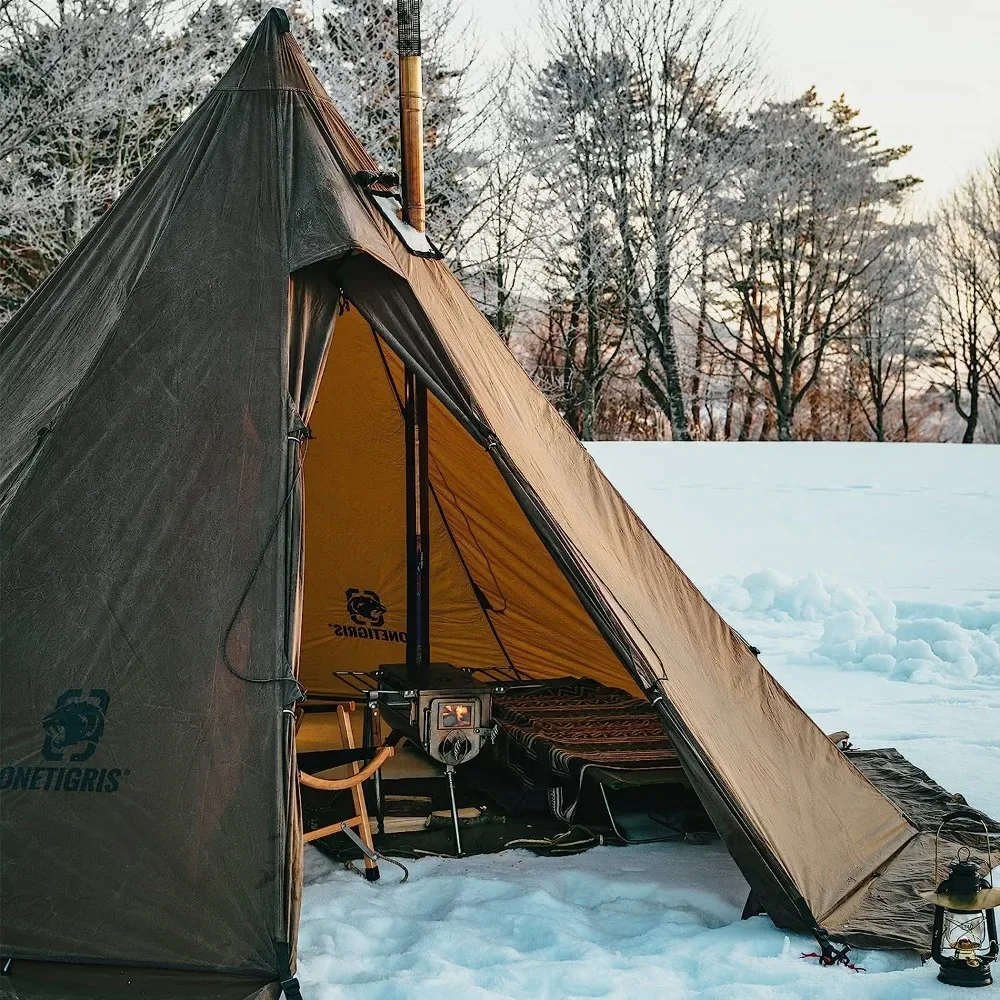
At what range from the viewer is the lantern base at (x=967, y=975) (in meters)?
2.85

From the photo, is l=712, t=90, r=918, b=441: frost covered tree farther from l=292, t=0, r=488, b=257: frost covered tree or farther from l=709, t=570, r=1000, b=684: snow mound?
l=709, t=570, r=1000, b=684: snow mound

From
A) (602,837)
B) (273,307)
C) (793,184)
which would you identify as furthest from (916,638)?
(793,184)

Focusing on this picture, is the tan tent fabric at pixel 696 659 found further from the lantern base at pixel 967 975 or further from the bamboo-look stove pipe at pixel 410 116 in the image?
the lantern base at pixel 967 975

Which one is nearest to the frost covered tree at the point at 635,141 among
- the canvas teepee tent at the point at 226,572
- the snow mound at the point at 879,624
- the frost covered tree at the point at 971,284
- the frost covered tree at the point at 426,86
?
the frost covered tree at the point at 426,86

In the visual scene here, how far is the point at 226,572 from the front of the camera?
296 cm

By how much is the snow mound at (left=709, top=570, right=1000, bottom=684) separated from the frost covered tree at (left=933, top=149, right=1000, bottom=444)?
58.8 feet

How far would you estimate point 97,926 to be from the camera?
271 centimetres

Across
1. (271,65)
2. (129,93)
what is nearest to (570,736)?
(271,65)

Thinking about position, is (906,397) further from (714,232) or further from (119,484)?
(119,484)

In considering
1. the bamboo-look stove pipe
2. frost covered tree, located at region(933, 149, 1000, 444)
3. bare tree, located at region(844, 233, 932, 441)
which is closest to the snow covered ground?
the bamboo-look stove pipe

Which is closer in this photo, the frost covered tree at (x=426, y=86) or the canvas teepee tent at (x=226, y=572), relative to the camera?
the canvas teepee tent at (x=226, y=572)

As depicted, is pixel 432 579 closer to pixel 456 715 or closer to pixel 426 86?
pixel 456 715

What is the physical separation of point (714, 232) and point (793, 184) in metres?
2.82

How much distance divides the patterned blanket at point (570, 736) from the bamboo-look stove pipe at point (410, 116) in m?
1.85
